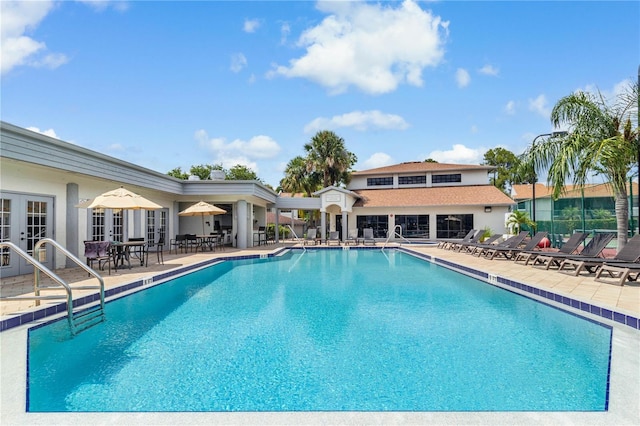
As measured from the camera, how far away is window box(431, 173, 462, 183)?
28.9m

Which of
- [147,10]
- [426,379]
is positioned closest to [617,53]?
[426,379]

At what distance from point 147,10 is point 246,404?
1328 cm

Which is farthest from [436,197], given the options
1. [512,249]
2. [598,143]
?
[598,143]

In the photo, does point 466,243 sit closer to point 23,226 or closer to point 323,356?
point 323,356

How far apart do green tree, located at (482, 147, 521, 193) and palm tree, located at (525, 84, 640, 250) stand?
134ft

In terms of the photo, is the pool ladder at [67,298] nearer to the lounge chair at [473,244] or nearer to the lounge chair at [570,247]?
the lounge chair at [570,247]

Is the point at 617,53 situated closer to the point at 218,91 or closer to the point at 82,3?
the point at 218,91

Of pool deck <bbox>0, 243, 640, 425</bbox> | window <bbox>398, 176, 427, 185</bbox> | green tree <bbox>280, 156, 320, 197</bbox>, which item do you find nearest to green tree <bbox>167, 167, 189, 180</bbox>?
green tree <bbox>280, 156, 320, 197</bbox>

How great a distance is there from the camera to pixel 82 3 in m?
11.4

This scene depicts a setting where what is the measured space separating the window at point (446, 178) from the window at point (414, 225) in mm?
4129

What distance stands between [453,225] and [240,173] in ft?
118

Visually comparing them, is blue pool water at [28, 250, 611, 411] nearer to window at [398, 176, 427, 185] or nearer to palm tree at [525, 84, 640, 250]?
palm tree at [525, 84, 640, 250]

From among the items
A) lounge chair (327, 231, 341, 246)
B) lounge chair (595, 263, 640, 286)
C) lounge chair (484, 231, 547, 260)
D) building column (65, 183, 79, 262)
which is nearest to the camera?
lounge chair (595, 263, 640, 286)

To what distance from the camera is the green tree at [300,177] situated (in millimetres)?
34438
